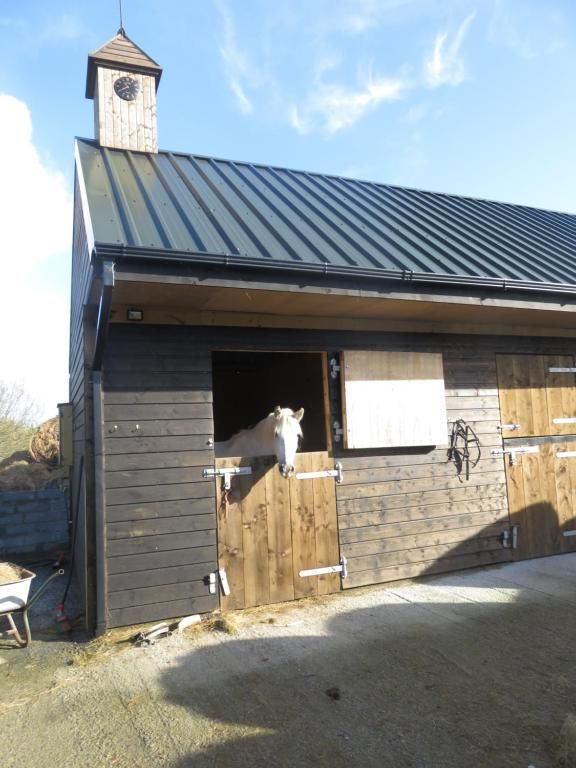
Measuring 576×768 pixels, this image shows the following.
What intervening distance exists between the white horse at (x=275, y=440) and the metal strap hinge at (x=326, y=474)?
35cm

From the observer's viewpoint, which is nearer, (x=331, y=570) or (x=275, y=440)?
(x=275, y=440)

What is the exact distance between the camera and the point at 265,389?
923cm

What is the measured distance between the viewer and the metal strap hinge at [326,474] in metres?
5.00

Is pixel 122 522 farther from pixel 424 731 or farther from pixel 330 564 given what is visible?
pixel 424 731

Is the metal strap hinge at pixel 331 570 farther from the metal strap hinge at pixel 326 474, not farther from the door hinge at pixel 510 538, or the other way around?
the door hinge at pixel 510 538

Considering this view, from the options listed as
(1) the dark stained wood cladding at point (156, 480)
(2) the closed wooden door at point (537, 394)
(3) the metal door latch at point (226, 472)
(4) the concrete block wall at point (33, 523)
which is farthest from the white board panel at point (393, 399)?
(4) the concrete block wall at point (33, 523)

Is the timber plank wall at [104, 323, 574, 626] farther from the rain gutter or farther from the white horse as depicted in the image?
the rain gutter

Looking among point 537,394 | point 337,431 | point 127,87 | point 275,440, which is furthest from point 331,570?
point 127,87

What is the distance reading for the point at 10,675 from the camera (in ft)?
11.7

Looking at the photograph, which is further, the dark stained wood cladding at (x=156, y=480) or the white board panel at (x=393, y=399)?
the white board panel at (x=393, y=399)

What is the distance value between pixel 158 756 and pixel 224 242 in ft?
11.4

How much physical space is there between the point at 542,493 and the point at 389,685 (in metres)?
3.86

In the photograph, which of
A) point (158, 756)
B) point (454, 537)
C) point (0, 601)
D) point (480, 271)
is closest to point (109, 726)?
point (158, 756)

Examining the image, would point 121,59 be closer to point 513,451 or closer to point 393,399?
point 393,399
